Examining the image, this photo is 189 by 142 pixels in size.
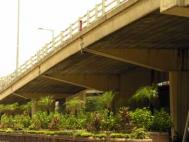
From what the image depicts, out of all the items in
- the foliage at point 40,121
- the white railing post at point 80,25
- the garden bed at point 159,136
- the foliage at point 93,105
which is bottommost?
the garden bed at point 159,136

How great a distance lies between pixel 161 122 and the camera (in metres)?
29.8

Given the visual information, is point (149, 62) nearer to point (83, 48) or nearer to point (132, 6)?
point (83, 48)

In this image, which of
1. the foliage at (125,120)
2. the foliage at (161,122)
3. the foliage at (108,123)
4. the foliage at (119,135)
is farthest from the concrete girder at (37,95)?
the foliage at (119,135)

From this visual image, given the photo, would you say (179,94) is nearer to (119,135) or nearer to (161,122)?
(161,122)

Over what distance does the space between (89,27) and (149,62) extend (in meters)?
4.10

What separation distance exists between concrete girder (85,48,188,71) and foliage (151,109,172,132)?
3.98 metres

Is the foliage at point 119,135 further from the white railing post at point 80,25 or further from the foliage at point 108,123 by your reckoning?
the white railing post at point 80,25

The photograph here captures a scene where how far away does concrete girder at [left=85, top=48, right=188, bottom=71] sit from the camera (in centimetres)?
3359

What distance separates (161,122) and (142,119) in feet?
4.26

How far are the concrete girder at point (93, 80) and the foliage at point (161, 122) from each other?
15950 millimetres

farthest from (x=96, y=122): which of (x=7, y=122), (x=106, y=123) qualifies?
(x=7, y=122)

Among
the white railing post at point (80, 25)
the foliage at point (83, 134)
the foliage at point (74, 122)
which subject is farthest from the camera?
the foliage at point (74, 122)

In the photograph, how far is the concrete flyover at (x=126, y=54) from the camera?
27.8 m

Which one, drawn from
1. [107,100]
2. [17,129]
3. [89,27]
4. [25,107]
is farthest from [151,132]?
[25,107]
